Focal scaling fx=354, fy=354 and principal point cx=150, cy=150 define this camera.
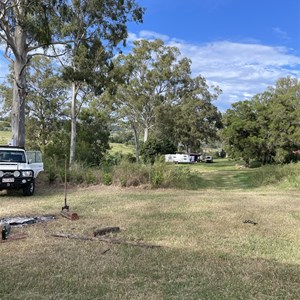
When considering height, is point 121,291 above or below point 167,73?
below

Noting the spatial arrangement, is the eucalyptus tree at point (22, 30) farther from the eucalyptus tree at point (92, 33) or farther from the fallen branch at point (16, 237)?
the fallen branch at point (16, 237)

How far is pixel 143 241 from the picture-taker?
227 inches

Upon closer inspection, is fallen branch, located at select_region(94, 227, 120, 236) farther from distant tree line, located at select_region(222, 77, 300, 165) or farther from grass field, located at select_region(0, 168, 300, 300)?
distant tree line, located at select_region(222, 77, 300, 165)

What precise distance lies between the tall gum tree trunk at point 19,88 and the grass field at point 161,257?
7201 mm

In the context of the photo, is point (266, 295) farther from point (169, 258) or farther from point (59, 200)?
point (59, 200)

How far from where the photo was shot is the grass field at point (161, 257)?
382cm

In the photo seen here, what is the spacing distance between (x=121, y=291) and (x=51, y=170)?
39.2ft

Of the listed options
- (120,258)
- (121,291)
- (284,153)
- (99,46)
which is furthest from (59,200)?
(284,153)

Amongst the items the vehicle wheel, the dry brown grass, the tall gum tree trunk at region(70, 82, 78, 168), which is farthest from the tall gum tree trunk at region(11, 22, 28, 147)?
the tall gum tree trunk at region(70, 82, 78, 168)

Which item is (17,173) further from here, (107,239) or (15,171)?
(107,239)

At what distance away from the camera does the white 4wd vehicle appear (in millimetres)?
10914

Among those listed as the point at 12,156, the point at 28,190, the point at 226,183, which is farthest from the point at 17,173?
the point at 226,183

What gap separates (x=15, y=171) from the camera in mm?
11062

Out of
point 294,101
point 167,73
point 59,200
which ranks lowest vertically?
point 59,200
